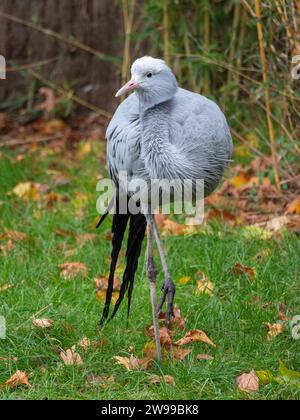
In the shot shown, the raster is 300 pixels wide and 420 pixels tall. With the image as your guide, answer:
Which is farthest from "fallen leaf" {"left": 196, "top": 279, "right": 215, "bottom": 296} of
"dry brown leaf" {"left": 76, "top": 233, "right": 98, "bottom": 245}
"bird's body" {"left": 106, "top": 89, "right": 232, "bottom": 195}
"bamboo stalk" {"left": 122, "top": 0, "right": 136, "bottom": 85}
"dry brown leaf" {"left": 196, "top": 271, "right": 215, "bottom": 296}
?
"bamboo stalk" {"left": 122, "top": 0, "right": 136, "bottom": 85}

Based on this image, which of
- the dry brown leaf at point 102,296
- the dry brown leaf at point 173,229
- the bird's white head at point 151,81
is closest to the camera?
the bird's white head at point 151,81

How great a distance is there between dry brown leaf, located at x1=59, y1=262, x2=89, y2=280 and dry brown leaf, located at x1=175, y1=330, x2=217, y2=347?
39.9 inches

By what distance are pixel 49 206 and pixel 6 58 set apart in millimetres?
2788

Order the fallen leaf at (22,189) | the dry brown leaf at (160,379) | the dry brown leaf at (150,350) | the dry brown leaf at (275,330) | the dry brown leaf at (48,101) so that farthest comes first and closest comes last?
the dry brown leaf at (48,101) < the fallen leaf at (22,189) < the dry brown leaf at (275,330) < the dry brown leaf at (150,350) < the dry brown leaf at (160,379)

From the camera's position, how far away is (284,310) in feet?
14.7

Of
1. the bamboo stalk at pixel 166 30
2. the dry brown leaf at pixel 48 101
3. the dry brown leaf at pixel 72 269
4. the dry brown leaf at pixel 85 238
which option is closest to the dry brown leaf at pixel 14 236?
the dry brown leaf at pixel 85 238

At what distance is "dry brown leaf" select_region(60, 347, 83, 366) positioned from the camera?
13.1 ft

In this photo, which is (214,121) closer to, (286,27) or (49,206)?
(286,27)

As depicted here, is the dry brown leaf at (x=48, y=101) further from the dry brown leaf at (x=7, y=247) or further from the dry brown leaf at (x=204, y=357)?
the dry brown leaf at (x=204, y=357)

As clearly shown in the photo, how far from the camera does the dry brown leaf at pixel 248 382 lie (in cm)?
371

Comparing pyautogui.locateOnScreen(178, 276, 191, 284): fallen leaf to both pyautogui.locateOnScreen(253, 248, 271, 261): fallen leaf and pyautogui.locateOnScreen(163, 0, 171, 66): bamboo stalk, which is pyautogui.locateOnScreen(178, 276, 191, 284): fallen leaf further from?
pyautogui.locateOnScreen(163, 0, 171, 66): bamboo stalk

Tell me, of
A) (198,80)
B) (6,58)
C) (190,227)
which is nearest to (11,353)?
(190,227)

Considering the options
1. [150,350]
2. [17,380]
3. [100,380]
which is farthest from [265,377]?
[17,380]

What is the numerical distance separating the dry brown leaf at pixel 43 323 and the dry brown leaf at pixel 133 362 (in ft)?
1.34
